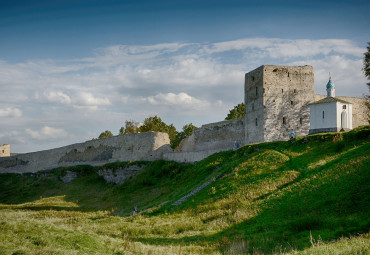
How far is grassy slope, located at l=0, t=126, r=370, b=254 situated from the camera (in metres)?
10.4

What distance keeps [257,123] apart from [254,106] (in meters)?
1.91

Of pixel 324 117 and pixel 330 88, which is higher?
pixel 330 88

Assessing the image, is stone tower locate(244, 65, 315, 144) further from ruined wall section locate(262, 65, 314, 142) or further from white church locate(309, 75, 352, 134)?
white church locate(309, 75, 352, 134)

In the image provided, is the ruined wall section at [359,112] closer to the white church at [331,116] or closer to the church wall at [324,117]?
the white church at [331,116]

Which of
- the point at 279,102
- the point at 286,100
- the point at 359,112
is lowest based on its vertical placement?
the point at 359,112

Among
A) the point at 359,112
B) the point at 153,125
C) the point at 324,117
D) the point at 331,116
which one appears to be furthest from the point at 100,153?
the point at 359,112

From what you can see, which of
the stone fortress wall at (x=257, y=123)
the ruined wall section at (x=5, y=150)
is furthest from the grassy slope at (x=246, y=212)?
the ruined wall section at (x=5, y=150)

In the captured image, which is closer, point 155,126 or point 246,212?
point 246,212

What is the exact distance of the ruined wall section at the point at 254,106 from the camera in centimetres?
3453

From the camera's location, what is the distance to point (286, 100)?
3484cm

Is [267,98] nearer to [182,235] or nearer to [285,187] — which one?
[285,187]

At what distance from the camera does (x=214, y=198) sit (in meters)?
20.0

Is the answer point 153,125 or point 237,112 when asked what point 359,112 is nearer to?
point 237,112

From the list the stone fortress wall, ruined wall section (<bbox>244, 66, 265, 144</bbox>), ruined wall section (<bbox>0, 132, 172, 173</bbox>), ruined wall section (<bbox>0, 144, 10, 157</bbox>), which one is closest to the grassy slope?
ruined wall section (<bbox>244, 66, 265, 144</bbox>)
